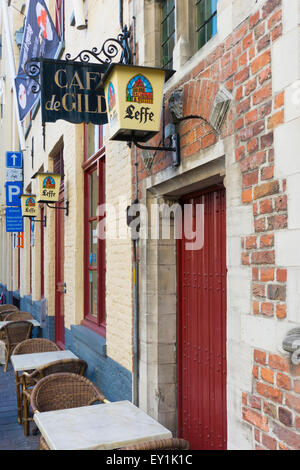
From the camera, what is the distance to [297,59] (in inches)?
82.6

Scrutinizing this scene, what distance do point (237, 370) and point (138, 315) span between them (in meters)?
1.65

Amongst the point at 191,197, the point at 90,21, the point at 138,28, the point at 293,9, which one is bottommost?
the point at 191,197

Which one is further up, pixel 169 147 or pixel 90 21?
pixel 90 21

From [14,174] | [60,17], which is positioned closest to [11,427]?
[60,17]

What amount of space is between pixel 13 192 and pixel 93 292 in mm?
8147

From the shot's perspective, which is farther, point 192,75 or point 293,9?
point 192,75

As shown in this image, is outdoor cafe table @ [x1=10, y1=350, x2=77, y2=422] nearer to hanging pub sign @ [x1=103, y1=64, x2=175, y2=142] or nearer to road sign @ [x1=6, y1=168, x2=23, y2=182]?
hanging pub sign @ [x1=103, y1=64, x2=175, y2=142]

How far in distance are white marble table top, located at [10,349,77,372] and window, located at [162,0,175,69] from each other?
342 cm

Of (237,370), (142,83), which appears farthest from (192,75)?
(237,370)

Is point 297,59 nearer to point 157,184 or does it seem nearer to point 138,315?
point 157,184

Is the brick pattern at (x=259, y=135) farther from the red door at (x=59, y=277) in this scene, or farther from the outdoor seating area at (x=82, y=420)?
the red door at (x=59, y=277)

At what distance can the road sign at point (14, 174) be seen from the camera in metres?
13.9

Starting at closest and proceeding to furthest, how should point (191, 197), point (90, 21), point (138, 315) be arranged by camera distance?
1. point (191, 197)
2. point (138, 315)
3. point (90, 21)
